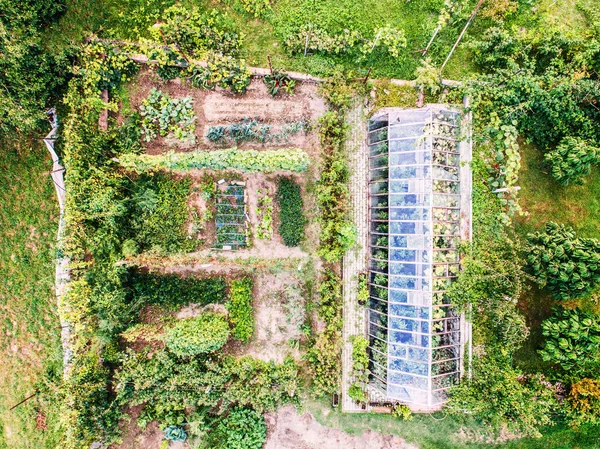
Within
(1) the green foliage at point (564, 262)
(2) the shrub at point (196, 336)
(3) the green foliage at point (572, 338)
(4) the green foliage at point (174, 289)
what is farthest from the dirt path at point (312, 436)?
(1) the green foliage at point (564, 262)

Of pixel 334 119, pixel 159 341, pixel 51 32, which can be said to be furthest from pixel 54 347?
pixel 334 119

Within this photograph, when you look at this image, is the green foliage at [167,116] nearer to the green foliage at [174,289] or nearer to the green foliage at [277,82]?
the green foliage at [277,82]

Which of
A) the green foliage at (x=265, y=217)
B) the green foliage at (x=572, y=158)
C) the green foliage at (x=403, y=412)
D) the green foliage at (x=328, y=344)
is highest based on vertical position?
the green foliage at (x=572, y=158)

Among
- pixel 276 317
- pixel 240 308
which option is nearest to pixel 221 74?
pixel 240 308

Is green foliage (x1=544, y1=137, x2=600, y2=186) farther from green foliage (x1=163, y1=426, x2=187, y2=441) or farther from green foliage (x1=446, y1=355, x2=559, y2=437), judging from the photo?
green foliage (x1=163, y1=426, x2=187, y2=441)

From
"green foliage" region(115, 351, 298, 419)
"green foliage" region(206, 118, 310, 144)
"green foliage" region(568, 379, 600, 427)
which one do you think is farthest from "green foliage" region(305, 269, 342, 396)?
"green foliage" region(568, 379, 600, 427)

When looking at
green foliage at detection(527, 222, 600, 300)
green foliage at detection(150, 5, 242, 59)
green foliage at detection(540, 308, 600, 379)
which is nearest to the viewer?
green foliage at detection(527, 222, 600, 300)

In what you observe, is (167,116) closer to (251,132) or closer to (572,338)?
(251,132)
